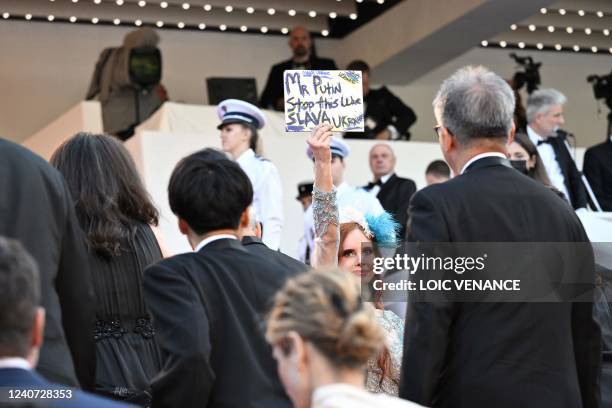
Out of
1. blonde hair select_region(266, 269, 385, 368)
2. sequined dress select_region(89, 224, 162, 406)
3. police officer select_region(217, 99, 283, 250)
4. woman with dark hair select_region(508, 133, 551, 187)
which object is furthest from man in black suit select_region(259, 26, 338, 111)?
blonde hair select_region(266, 269, 385, 368)

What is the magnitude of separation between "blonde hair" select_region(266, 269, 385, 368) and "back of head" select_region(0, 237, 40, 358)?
0.40m

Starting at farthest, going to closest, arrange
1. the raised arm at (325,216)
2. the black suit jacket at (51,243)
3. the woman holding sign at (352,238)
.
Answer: the raised arm at (325,216) < the woman holding sign at (352,238) < the black suit jacket at (51,243)

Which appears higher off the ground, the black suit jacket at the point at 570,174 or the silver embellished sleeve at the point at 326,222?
the black suit jacket at the point at 570,174

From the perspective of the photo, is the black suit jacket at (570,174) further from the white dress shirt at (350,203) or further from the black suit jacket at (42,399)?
the black suit jacket at (42,399)

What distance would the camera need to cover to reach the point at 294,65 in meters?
10.2

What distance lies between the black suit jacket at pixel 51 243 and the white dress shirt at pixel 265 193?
380 cm

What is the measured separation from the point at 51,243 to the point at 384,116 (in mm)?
8268

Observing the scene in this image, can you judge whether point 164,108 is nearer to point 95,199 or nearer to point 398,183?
point 398,183

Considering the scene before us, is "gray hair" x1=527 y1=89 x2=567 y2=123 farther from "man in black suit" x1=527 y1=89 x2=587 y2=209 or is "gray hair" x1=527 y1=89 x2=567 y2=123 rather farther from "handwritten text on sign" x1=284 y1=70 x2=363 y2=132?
"handwritten text on sign" x1=284 y1=70 x2=363 y2=132

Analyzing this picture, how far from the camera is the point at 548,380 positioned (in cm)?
309

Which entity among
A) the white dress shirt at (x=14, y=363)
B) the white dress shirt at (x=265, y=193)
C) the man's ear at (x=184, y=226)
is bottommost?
the white dress shirt at (x=14, y=363)

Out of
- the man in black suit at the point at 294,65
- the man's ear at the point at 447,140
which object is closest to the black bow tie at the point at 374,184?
the man in black suit at the point at 294,65

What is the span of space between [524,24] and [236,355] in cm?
1072

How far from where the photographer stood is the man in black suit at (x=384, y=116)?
10.8m
